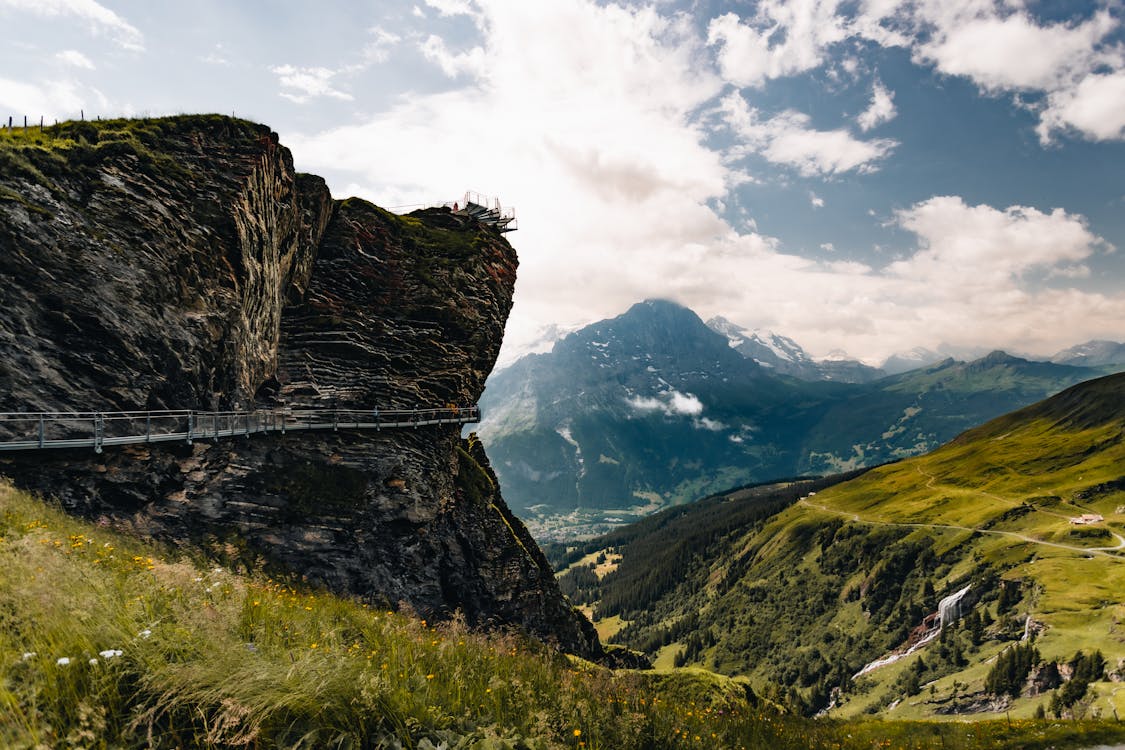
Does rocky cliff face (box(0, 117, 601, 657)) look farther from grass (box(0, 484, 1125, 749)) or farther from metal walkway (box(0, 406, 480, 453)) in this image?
grass (box(0, 484, 1125, 749))

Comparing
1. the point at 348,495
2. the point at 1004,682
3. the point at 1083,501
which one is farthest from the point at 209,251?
the point at 1083,501

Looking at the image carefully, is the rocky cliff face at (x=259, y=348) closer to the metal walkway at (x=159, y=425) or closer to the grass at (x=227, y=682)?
the metal walkway at (x=159, y=425)

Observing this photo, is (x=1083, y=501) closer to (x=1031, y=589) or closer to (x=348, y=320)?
(x=1031, y=589)

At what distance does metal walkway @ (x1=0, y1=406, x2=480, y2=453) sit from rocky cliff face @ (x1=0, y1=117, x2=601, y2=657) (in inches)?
31.6

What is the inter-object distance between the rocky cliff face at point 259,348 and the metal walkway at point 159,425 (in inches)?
31.6

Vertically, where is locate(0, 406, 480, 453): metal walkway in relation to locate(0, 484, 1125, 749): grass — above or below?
above

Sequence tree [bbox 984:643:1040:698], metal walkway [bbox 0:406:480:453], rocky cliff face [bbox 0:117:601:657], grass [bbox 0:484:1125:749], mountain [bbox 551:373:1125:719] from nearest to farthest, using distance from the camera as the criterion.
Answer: grass [bbox 0:484:1125:749]
metal walkway [bbox 0:406:480:453]
rocky cliff face [bbox 0:117:601:657]
tree [bbox 984:643:1040:698]
mountain [bbox 551:373:1125:719]

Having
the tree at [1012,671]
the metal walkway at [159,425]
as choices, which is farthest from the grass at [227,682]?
the tree at [1012,671]

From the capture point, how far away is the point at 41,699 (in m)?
3.98

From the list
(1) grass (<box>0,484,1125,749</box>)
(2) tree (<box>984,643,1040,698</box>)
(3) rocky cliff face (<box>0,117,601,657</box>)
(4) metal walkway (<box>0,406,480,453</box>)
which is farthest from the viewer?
(2) tree (<box>984,643,1040,698</box>)

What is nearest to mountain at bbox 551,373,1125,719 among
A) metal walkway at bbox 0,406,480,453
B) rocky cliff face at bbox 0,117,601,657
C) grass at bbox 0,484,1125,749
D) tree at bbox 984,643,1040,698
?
tree at bbox 984,643,1040,698

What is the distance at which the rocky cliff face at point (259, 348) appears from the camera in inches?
850

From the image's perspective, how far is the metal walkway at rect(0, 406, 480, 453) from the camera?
60.6 ft

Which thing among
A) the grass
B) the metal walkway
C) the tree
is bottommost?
the tree
